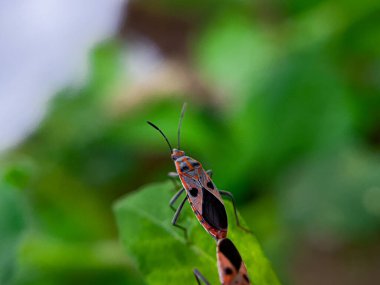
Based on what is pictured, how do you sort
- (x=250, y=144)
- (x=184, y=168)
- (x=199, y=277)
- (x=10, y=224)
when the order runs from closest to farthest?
1. (x=199, y=277)
2. (x=184, y=168)
3. (x=10, y=224)
4. (x=250, y=144)

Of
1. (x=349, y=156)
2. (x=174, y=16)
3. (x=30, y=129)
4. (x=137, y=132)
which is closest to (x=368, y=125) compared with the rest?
(x=349, y=156)

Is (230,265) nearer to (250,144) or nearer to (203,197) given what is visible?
(203,197)

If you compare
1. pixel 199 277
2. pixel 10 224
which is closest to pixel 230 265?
pixel 199 277

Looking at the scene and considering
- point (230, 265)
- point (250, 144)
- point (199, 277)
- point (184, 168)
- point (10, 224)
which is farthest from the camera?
point (250, 144)

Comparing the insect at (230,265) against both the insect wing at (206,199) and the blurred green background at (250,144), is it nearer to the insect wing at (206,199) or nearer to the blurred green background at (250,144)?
the insect wing at (206,199)

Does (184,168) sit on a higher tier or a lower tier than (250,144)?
higher

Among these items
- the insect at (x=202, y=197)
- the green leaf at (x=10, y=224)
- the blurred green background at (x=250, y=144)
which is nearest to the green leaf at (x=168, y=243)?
the insect at (x=202, y=197)

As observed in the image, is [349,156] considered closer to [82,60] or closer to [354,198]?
[354,198]
